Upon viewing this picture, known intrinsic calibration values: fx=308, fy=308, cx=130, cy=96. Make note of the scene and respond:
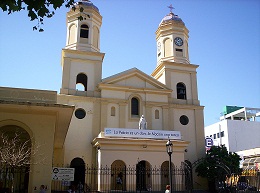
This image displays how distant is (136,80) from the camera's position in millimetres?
30766

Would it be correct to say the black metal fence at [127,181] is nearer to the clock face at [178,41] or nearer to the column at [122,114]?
the column at [122,114]

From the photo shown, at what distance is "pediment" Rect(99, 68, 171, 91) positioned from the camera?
30.0 m

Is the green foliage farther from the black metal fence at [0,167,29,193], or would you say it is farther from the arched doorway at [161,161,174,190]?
the black metal fence at [0,167,29,193]

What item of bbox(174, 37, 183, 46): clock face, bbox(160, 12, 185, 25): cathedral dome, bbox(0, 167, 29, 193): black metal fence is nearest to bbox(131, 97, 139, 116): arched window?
bbox(174, 37, 183, 46): clock face

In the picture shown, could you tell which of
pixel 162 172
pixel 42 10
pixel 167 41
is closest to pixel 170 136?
pixel 162 172

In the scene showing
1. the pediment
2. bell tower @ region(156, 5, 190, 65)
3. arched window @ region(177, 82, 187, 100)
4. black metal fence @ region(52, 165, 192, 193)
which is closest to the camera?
black metal fence @ region(52, 165, 192, 193)

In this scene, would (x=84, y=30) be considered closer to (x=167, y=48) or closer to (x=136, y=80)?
(x=136, y=80)

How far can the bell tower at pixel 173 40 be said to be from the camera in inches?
1300

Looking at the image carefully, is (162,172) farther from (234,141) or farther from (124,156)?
(234,141)

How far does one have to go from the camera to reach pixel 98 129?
2777 centimetres

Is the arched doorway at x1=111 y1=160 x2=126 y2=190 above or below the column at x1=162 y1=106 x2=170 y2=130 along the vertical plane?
below

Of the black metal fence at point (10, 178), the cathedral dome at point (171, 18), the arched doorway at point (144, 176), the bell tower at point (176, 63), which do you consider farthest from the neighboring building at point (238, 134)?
the black metal fence at point (10, 178)

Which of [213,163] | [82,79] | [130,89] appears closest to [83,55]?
[82,79]

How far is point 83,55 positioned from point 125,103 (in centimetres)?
617
